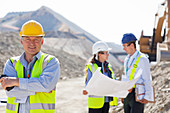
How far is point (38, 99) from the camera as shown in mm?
2119

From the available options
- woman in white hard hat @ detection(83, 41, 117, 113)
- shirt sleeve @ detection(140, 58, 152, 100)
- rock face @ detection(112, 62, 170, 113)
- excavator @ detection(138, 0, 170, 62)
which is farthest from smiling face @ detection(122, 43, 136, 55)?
excavator @ detection(138, 0, 170, 62)

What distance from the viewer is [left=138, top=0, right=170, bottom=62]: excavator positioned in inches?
322

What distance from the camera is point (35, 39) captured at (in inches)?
87.3

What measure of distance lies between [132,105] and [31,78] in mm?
1661

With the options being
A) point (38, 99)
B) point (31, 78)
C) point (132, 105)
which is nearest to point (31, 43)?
point (31, 78)

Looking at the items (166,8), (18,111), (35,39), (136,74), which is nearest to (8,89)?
(18,111)

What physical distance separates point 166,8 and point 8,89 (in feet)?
25.5

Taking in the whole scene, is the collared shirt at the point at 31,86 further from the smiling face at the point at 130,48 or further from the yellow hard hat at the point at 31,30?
the smiling face at the point at 130,48

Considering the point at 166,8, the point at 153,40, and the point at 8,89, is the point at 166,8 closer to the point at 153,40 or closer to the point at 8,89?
the point at 153,40

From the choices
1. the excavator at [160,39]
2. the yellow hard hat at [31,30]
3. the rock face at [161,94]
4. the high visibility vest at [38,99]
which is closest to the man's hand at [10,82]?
the high visibility vest at [38,99]

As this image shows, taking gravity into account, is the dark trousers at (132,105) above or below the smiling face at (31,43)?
below

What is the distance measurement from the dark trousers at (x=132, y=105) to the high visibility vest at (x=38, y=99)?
138 cm

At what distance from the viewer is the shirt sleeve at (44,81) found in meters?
2.06

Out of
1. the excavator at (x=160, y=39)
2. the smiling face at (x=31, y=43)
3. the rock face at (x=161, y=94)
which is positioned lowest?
the rock face at (x=161, y=94)
